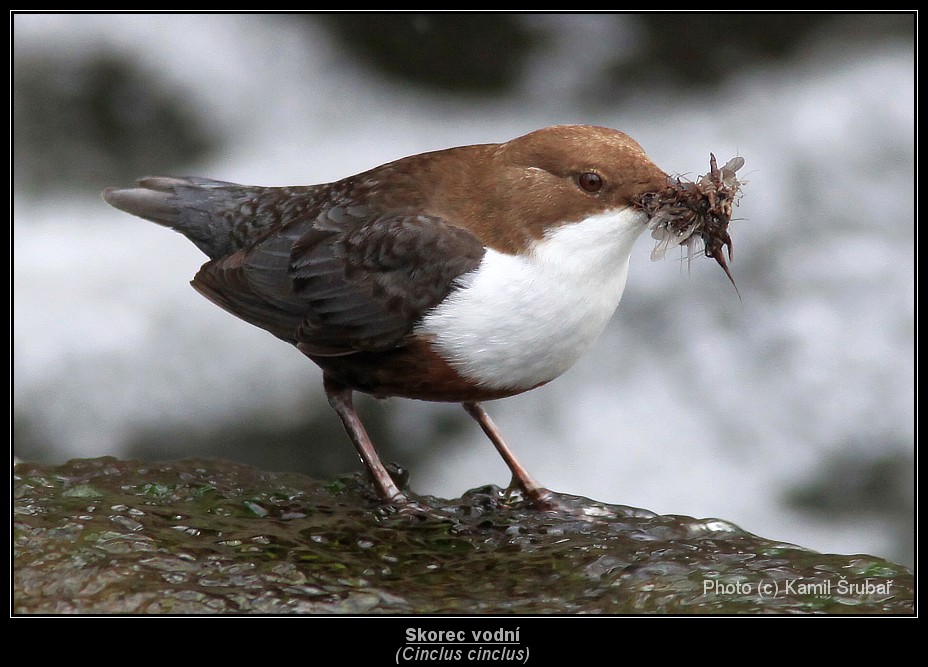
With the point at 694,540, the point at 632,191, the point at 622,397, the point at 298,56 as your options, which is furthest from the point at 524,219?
the point at 298,56

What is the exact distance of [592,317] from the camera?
10.5 ft

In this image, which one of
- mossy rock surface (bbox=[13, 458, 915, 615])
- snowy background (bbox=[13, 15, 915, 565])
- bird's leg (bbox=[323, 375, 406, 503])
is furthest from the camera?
snowy background (bbox=[13, 15, 915, 565])

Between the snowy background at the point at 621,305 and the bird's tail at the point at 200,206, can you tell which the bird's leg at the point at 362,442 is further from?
the snowy background at the point at 621,305

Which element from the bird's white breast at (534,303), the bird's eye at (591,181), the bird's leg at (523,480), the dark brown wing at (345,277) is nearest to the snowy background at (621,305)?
the bird's leg at (523,480)

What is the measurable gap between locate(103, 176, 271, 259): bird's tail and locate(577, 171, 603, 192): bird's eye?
1355mm

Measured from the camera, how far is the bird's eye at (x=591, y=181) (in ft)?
9.96

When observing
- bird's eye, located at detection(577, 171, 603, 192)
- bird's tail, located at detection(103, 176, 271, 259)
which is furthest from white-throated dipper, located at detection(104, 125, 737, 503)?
bird's tail, located at detection(103, 176, 271, 259)

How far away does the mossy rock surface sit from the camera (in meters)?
2.62

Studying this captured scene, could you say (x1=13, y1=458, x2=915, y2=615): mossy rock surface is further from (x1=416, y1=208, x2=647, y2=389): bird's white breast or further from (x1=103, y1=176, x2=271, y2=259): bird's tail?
(x1=103, y1=176, x2=271, y2=259): bird's tail

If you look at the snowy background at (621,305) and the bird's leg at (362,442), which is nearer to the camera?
the bird's leg at (362,442)

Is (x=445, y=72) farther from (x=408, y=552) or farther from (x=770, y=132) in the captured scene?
(x=408, y=552)

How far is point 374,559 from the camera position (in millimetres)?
2893

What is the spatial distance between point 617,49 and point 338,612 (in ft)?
17.7

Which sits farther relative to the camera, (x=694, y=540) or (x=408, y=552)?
(x=694, y=540)
